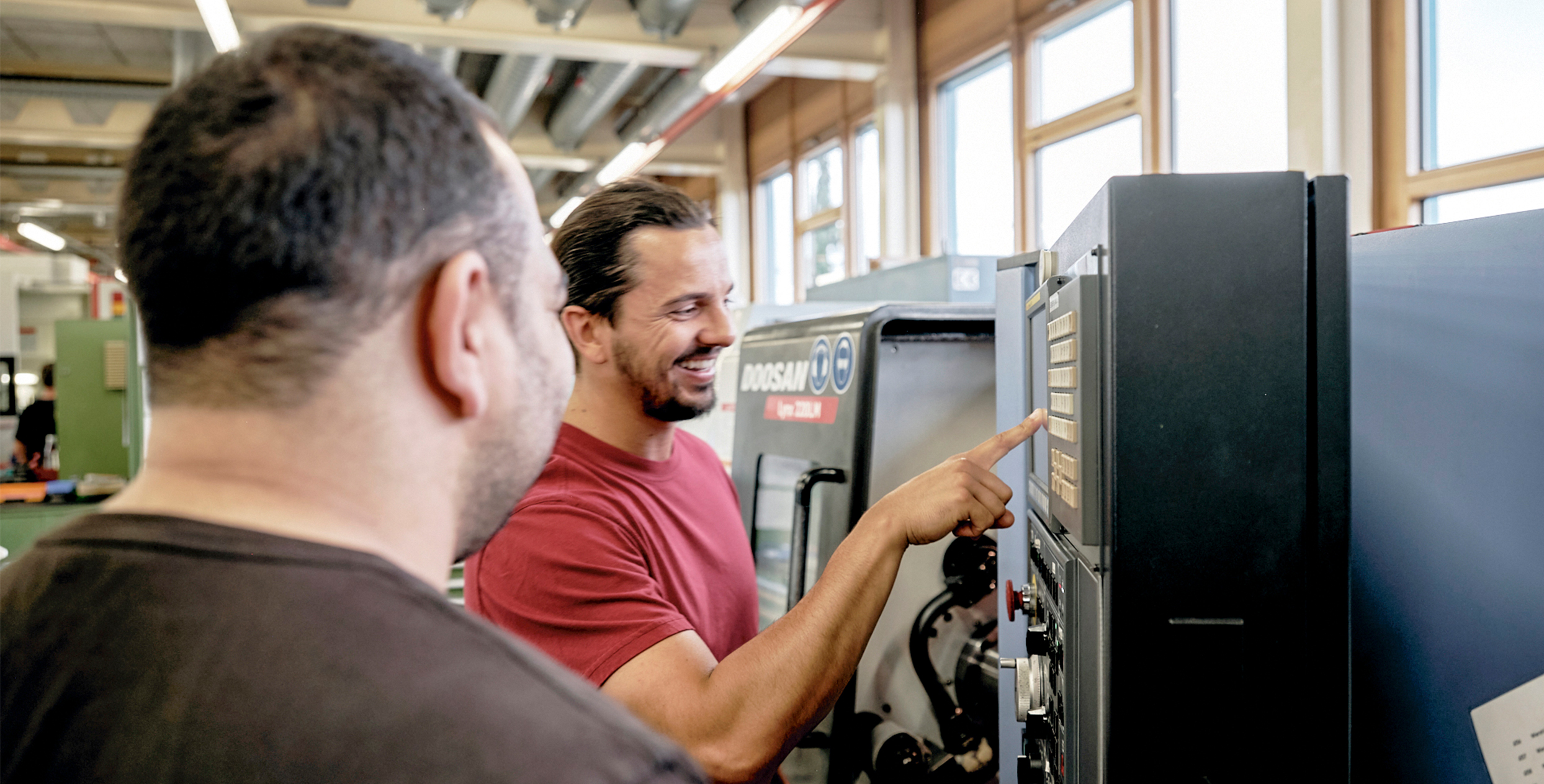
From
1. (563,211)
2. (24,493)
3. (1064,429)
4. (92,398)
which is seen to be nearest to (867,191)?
(563,211)

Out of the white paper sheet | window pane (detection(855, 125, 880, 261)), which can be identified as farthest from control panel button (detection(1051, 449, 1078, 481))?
window pane (detection(855, 125, 880, 261))

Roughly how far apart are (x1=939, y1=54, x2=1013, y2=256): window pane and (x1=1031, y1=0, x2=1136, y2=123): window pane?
0.78 ft

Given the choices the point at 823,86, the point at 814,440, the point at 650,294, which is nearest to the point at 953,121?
the point at 823,86

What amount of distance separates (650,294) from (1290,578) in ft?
3.21

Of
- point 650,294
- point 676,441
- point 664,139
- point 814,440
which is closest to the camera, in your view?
point 650,294

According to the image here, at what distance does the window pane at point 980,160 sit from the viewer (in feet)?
19.9

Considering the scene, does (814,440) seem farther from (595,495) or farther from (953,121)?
(953,121)

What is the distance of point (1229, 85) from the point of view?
14.3ft

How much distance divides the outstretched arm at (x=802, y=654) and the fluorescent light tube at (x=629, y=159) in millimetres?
6265

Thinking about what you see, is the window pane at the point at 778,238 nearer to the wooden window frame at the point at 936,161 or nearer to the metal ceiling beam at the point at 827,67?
the metal ceiling beam at the point at 827,67

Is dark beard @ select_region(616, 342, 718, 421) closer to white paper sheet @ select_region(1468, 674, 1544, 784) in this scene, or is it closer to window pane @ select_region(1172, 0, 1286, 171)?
white paper sheet @ select_region(1468, 674, 1544, 784)

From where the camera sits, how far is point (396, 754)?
0.45 metres

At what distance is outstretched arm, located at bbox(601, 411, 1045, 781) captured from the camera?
3.68ft

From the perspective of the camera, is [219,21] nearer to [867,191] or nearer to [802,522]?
[802,522]
